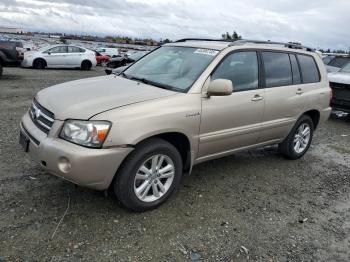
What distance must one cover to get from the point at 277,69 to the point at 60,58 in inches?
668

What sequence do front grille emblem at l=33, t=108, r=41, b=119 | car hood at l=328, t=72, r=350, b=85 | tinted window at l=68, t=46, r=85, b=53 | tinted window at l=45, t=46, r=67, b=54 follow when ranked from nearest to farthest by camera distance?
front grille emblem at l=33, t=108, r=41, b=119 < car hood at l=328, t=72, r=350, b=85 < tinted window at l=45, t=46, r=67, b=54 < tinted window at l=68, t=46, r=85, b=53

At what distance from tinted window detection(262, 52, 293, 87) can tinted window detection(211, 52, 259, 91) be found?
0.23 metres

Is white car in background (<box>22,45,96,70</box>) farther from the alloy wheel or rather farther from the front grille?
the alloy wheel

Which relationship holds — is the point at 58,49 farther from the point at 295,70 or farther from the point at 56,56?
the point at 295,70

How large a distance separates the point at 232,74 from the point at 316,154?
285 cm

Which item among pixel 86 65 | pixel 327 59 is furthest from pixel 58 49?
pixel 327 59

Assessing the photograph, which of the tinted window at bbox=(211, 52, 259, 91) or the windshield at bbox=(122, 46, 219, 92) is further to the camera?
the tinted window at bbox=(211, 52, 259, 91)

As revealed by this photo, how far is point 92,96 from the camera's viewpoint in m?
3.81

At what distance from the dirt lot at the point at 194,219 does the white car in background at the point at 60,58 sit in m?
14.8

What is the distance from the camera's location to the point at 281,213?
13.6 feet

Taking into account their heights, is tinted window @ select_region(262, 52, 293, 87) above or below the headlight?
above

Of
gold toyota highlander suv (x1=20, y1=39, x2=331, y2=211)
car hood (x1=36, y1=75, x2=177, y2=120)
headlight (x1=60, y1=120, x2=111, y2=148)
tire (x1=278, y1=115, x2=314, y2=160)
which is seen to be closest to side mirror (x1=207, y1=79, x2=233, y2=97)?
gold toyota highlander suv (x1=20, y1=39, x2=331, y2=211)

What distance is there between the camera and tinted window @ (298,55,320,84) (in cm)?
571

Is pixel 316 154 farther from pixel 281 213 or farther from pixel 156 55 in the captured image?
pixel 156 55
